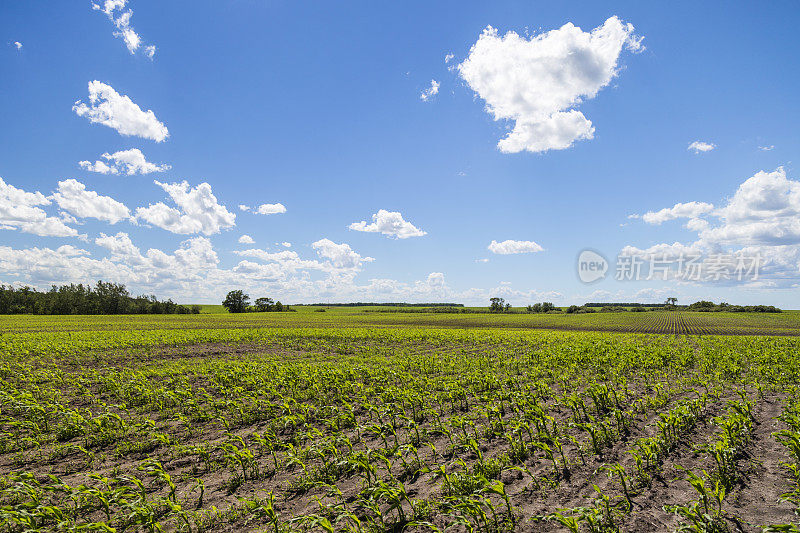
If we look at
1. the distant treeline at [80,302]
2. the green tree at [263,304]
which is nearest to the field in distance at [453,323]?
the distant treeline at [80,302]

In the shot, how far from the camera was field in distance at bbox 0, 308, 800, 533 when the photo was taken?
461cm

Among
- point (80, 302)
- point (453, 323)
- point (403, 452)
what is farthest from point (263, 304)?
point (403, 452)

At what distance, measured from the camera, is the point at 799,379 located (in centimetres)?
1155

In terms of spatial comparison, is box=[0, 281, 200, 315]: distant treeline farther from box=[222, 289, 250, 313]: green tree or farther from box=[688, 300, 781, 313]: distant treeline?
box=[688, 300, 781, 313]: distant treeline

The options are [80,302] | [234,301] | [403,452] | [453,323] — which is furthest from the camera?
[234,301]

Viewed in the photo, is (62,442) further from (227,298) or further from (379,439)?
(227,298)

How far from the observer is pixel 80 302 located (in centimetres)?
11188

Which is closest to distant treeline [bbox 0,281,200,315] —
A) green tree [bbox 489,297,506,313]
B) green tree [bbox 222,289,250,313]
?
green tree [bbox 222,289,250,313]

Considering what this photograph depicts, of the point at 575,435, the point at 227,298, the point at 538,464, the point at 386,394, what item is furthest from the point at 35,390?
the point at 227,298

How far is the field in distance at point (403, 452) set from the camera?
15.1 ft

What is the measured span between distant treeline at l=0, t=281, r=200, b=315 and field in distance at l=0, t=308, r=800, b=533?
129026 millimetres

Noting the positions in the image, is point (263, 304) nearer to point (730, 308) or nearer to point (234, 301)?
point (234, 301)

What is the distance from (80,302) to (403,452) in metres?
149

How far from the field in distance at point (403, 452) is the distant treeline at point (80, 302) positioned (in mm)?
129026
